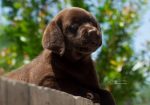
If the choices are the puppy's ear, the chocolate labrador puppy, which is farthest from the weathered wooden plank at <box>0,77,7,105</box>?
the puppy's ear

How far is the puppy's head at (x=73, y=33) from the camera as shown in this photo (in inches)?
172

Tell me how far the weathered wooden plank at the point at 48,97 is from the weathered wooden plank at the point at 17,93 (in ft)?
0.19

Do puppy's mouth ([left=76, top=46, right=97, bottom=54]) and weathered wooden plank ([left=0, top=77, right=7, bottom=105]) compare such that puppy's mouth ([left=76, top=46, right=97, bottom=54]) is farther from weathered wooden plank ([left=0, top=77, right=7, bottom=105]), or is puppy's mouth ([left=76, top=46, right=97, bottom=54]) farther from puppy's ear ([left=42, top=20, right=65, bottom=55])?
weathered wooden plank ([left=0, top=77, right=7, bottom=105])

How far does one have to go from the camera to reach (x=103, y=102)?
4.29 metres

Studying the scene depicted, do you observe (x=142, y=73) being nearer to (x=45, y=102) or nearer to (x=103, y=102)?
(x=103, y=102)

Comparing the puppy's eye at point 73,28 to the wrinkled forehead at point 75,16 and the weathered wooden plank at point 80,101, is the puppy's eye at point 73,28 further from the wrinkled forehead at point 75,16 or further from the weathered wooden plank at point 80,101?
the weathered wooden plank at point 80,101

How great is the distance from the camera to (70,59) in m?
4.58

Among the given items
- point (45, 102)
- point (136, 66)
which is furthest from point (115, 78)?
point (45, 102)

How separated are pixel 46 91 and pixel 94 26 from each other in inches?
67.7

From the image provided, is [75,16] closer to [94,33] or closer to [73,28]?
[73,28]

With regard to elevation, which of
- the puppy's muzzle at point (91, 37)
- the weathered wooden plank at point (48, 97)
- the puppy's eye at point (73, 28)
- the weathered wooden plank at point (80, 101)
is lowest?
the puppy's eye at point (73, 28)

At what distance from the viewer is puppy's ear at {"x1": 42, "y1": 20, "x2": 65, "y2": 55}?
4.52 m

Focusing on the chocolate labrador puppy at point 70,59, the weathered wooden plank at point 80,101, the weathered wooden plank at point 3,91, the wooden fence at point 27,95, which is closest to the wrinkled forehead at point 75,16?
the chocolate labrador puppy at point 70,59

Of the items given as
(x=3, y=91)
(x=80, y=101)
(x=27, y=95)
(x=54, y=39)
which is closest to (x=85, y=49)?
(x=54, y=39)
